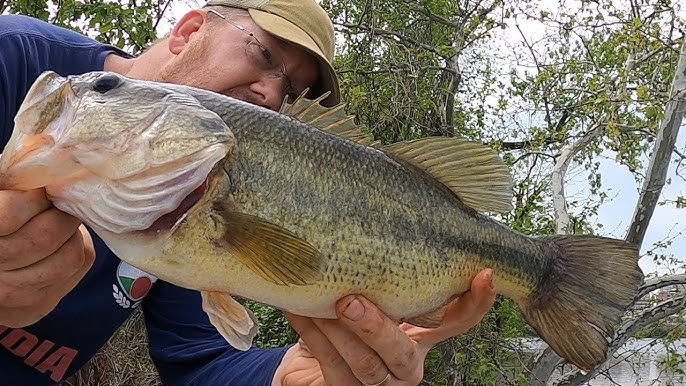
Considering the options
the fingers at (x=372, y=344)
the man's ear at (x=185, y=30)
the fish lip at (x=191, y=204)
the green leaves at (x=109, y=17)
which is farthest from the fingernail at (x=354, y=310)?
the green leaves at (x=109, y=17)

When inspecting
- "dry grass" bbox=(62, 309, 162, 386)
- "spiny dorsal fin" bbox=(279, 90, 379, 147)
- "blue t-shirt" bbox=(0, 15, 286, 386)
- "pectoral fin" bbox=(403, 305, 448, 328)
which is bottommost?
"dry grass" bbox=(62, 309, 162, 386)

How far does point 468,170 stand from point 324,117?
442mm

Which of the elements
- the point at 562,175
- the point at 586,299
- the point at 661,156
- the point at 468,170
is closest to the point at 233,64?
the point at 468,170

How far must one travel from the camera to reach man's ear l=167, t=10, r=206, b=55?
2.71m

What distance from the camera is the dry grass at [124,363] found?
5.21 m

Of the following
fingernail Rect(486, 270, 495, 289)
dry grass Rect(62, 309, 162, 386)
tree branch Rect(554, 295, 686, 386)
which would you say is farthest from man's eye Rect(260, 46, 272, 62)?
tree branch Rect(554, 295, 686, 386)

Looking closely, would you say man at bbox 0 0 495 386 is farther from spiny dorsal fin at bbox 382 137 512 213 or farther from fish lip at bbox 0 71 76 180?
spiny dorsal fin at bbox 382 137 512 213

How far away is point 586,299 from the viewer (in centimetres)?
201

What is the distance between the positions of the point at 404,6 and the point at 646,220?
10.6 ft

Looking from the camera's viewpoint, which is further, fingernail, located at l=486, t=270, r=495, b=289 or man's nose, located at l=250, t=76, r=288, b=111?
man's nose, located at l=250, t=76, r=288, b=111

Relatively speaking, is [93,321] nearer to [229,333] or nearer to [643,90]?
[229,333]

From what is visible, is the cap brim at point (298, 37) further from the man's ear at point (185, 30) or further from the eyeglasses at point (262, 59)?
the man's ear at point (185, 30)

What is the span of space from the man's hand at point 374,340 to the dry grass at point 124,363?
3.64 metres

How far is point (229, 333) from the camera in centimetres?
162
